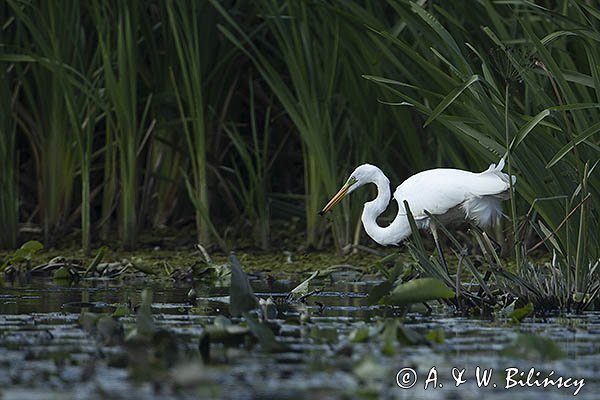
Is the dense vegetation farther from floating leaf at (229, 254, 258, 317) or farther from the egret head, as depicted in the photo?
floating leaf at (229, 254, 258, 317)

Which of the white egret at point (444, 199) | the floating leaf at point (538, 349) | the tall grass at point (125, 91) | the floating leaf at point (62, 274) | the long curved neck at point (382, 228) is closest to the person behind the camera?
the floating leaf at point (538, 349)

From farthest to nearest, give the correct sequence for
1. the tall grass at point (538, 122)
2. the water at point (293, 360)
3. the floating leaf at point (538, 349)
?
the tall grass at point (538, 122)
the floating leaf at point (538, 349)
the water at point (293, 360)

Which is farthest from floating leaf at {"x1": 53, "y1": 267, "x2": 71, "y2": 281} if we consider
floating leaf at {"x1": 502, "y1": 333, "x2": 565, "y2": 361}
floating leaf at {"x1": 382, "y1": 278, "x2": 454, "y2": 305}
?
floating leaf at {"x1": 502, "y1": 333, "x2": 565, "y2": 361}

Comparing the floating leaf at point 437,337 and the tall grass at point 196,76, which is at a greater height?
the tall grass at point 196,76

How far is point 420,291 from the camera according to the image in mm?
5324

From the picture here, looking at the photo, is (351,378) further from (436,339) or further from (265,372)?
(436,339)

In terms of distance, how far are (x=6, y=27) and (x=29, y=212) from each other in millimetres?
1735

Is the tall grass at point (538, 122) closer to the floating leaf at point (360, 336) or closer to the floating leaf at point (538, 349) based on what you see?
the floating leaf at point (360, 336)

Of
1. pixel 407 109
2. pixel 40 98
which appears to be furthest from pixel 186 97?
pixel 407 109

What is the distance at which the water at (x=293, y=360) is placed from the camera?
3.72 meters

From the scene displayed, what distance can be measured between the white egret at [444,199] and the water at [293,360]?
4.80ft

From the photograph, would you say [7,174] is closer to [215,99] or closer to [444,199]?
[215,99]

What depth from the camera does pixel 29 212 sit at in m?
10.6

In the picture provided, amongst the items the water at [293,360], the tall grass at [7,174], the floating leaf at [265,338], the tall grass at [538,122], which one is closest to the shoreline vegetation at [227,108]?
the tall grass at [7,174]
